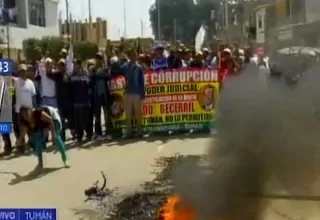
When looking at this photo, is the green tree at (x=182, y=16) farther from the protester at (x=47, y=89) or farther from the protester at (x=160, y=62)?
the protester at (x=47, y=89)

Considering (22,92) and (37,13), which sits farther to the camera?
(37,13)

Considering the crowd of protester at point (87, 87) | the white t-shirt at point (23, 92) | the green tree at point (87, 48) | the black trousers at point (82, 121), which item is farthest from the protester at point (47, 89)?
the green tree at point (87, 48)

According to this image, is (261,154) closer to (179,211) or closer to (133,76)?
(179,211)

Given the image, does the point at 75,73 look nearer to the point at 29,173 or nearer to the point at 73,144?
the point at 73,144

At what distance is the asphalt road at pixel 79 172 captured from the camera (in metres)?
7.18

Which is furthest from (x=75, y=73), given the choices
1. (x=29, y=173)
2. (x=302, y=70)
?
(x=302, y=70)

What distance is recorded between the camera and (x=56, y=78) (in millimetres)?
10398

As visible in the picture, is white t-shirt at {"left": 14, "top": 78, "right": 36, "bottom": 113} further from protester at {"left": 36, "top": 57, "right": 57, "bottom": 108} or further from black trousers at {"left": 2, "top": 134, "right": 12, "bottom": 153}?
protester at {"left": 36, "top": 57, "right": 57, "bottom": 108}

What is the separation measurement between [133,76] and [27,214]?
5600 millimetres

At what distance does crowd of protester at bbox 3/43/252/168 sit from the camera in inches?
390

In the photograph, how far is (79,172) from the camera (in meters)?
8.39

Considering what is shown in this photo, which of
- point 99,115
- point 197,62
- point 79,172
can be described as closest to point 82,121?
point 99,115

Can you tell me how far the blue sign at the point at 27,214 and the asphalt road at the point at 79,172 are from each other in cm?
96

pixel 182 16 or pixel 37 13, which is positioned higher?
pixel 37 13
